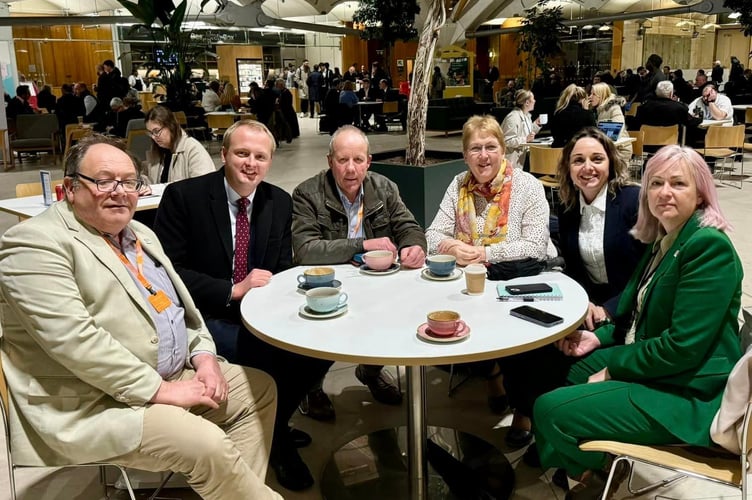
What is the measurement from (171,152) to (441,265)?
2.98 meters

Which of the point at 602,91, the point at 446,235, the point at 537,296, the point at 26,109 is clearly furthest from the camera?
the point at 26,109

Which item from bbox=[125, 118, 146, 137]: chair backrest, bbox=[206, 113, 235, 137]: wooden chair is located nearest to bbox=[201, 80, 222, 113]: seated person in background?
bbox=[206, 113, 235, 137]: wooden chair

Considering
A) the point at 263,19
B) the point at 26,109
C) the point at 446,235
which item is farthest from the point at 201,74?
the point at 446,235

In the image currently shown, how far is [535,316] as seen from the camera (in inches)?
76.2

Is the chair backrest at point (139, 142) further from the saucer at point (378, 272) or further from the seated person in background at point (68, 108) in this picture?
the saucer at point (378, 272)

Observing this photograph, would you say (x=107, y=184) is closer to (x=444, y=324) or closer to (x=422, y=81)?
(x=444, y=324)

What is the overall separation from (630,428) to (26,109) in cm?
1331

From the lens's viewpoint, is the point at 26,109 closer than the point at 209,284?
No

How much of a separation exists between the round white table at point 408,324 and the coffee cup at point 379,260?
1.8 inches

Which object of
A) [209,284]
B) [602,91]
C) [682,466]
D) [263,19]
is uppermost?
[263,19]

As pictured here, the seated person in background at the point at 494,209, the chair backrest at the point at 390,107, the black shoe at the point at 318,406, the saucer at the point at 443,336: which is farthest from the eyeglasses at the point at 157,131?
the chair backrest at the point at 390,107

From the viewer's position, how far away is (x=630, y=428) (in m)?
1.83

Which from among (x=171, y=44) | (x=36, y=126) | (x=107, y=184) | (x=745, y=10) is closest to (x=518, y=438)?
(x=107, y=184)

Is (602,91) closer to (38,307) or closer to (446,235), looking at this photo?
(446,235)
